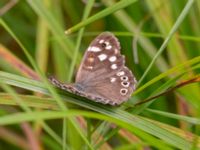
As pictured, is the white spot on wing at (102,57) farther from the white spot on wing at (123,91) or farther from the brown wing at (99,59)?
the white spot on wing at (123,91)

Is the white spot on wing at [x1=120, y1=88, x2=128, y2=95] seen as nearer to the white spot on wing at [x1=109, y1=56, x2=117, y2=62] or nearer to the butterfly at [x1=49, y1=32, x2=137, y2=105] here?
the butterfly at [x1=49, y1=32, x2=137, y2=105]

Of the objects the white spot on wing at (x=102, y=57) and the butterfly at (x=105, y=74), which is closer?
the butterfly at (x=105, y=74)

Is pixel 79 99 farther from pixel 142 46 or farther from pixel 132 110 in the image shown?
pixel 142 46

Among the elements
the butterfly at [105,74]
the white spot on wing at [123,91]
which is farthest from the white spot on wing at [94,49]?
the white spot on wing at [123,91]

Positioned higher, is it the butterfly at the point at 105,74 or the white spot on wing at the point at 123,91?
the butterfly at the point at 105,74

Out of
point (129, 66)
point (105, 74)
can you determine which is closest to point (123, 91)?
point (105, 74)

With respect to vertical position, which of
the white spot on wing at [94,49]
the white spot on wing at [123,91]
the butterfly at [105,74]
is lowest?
the white spot on wing at [123,91]
